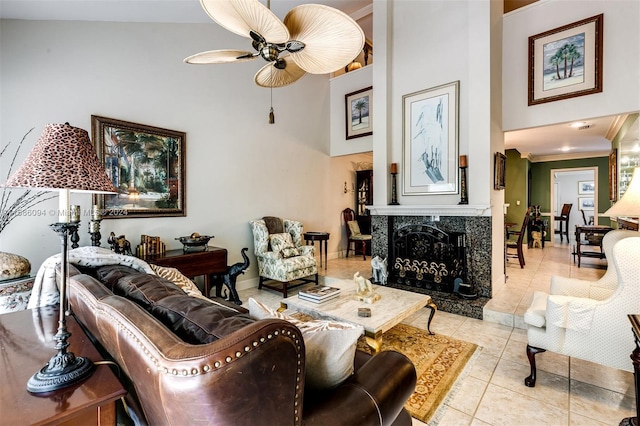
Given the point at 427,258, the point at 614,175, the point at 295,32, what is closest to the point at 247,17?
the point at 295,32

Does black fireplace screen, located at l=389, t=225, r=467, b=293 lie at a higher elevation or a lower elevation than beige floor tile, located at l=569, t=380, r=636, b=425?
higher

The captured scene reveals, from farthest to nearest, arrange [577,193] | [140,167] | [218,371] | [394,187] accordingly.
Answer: [577,193] < [394,187] < [140,167] < [218,371]

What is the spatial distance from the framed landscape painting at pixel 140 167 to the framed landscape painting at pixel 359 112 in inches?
121

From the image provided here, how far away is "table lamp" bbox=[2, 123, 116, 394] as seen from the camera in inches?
33.1

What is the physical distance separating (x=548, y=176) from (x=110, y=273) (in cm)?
1042

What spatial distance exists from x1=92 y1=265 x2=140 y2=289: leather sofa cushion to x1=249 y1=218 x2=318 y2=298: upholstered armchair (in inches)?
94.8

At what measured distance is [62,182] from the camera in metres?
0.93

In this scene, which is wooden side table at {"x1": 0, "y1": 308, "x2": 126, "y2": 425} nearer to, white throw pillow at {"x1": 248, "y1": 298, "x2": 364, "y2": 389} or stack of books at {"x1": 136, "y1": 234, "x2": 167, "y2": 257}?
white throw pillow at {"x1": 248, "y1": 298, "x2": 364, "y2": 389}

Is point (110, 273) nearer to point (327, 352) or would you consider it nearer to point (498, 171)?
point (327, 352)

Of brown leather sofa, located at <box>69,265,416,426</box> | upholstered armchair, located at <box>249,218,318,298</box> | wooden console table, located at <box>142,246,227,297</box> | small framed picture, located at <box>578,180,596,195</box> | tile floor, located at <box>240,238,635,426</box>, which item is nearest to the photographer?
brown leather sofa, located at <box>69,265,416,426</box>

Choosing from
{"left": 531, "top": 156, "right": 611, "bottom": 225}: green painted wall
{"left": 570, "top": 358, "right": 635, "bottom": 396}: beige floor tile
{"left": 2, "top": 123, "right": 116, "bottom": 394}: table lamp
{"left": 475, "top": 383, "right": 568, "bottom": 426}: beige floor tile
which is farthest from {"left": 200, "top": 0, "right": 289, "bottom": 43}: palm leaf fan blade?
{"left": 531, "top": 156, "right": 611, "bottom": 225}: green painted wall

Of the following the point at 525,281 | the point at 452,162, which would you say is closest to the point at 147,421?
the point at 452,162

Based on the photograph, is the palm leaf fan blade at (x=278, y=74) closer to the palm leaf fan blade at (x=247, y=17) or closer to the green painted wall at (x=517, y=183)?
the palm leaf fan blade at (x=247, y=17)

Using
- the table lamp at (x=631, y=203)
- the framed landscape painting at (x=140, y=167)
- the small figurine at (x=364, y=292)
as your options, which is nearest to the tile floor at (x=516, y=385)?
the small figurine at (x=364, y=292)
